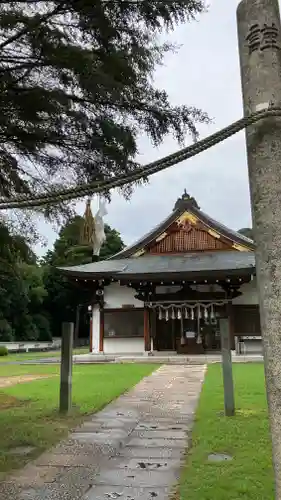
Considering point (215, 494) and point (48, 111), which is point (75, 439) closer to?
point (215, 494)

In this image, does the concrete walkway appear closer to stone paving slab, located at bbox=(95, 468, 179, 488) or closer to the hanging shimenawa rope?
stone paving slab, located at bbox=(95, 468, 179, 488)

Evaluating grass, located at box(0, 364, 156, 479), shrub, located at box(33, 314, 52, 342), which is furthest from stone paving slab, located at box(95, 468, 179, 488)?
shrub, located at box(33, 314, 52, 342)

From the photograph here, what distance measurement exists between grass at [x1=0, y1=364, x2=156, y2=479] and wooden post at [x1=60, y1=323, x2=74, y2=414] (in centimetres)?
15

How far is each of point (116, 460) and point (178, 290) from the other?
14.2 metres

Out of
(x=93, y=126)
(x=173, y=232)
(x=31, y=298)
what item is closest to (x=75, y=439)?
(x=93, y=126)

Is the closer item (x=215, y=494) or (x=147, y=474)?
(x=215, y=494)

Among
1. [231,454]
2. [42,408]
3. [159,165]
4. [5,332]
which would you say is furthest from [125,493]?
[5,332]

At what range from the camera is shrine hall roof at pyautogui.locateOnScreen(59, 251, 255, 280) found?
16.8 meters

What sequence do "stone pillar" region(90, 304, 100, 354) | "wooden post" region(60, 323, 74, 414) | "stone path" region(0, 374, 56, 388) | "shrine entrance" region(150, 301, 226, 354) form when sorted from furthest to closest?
"stone pillar" region(90, 304, 100, 354)
"shrine entrance" region(150, 301, 226, 354)
"stone path" region(0, 374, 56, 388)
"wooden post" region(60, 323, 74, 414)

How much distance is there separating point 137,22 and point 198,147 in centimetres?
302

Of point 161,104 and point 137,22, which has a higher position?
point 137,22

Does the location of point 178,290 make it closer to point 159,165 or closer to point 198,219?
point 198,219

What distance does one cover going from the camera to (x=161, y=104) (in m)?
4.66

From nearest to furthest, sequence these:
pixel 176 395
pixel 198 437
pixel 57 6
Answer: pixel 57 6, pixel 198 437, pixel 176 395
